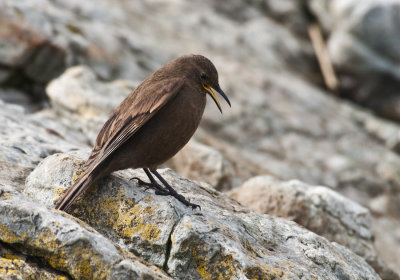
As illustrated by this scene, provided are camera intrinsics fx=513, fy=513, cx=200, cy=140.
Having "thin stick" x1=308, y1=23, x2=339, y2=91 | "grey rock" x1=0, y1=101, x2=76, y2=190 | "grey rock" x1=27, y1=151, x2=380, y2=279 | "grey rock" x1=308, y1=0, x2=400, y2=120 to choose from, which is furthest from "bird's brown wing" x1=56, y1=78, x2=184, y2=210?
"thin stick" x1=308, y1=23, x2=339, y2=91

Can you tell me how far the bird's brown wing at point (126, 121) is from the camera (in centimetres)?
480

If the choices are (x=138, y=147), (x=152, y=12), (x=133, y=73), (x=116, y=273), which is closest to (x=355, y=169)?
(x=133, y=73)

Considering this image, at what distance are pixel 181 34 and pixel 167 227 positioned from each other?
1061cm

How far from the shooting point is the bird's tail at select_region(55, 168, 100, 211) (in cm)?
463

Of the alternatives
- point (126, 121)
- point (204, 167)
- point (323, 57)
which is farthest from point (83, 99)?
point (323, 57)

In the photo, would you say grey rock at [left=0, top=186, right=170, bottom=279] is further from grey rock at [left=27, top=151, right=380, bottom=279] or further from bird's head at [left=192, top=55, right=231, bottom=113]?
bird's head at [left=192, top=55, right=231, bottom=113]

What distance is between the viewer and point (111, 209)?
4754 millimetres

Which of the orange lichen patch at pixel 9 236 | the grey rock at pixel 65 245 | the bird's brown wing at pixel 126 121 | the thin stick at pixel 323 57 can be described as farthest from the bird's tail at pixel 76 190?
the thin stick at pixel 323 57

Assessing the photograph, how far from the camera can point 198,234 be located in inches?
177

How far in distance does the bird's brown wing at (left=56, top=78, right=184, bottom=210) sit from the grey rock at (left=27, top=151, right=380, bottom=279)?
0.19 metres

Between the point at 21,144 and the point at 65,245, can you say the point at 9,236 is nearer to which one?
the point at 65,245

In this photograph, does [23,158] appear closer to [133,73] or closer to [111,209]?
[111,209]

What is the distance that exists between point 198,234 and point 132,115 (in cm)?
151

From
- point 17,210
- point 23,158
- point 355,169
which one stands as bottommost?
point 355,169
